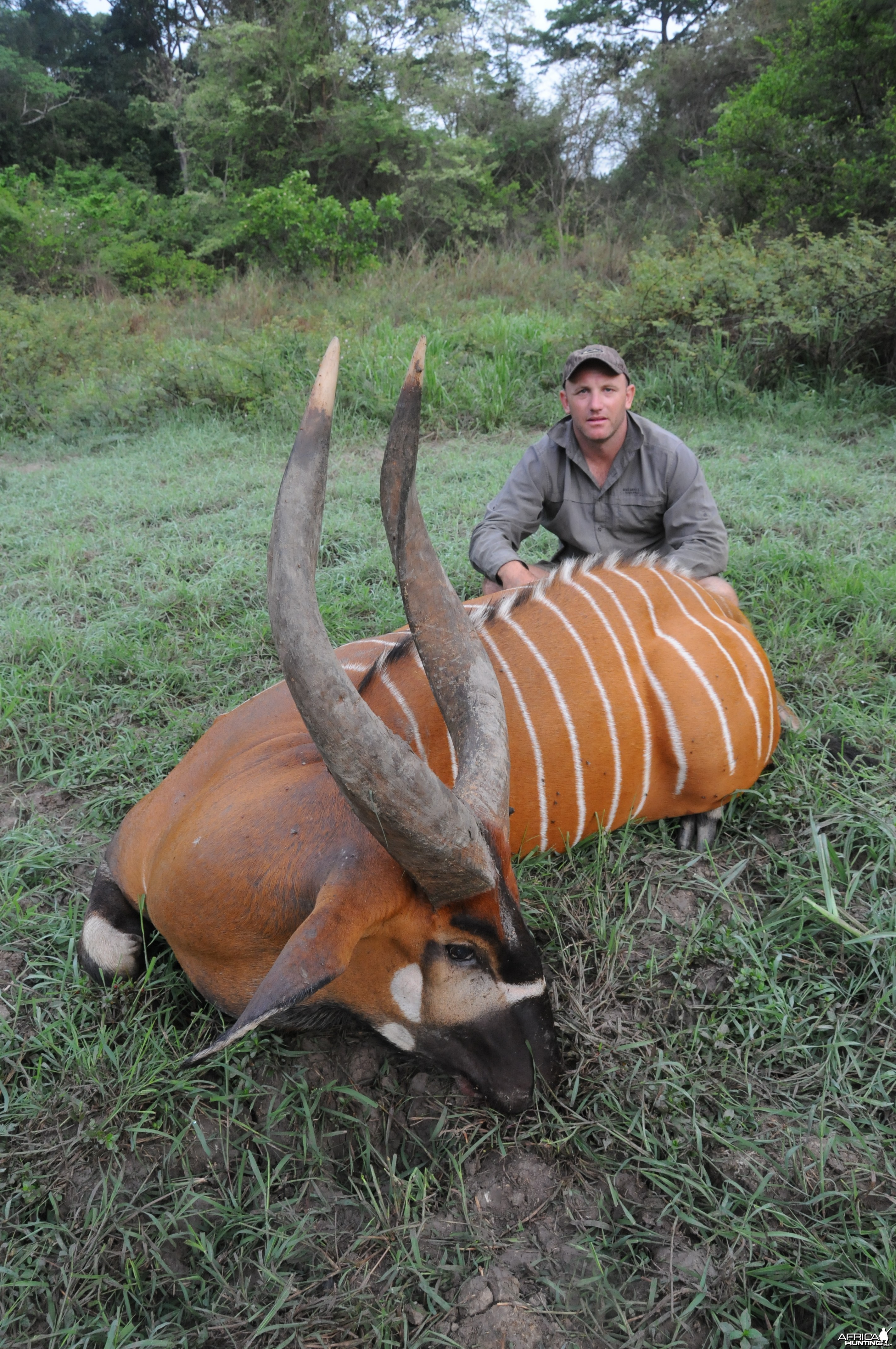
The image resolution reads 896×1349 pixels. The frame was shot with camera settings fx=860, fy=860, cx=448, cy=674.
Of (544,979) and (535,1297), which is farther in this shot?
(544,979)

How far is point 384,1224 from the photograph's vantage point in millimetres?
1649

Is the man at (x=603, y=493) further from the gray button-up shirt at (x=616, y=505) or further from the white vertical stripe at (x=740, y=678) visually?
the white vertical stripe at (x=740, y=678)

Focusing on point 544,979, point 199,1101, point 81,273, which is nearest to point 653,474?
point 544,979

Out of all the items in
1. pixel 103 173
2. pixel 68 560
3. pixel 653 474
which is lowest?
pixel 68 560

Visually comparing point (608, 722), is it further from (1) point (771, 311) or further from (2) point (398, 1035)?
(1) point (771, 311)

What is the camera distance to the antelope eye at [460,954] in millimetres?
1692

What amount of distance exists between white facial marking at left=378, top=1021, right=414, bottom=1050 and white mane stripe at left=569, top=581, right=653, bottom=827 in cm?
102

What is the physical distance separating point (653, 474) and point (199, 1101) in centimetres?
284

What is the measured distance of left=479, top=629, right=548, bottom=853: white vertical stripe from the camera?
7.32 ft

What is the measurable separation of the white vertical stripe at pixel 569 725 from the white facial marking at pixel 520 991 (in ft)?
2.30

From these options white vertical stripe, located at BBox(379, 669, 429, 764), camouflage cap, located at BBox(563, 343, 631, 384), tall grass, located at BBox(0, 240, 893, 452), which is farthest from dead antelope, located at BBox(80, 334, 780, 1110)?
tall grass, located at BBox(0, 240, 893, 452)

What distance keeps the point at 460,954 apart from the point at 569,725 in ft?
2.59

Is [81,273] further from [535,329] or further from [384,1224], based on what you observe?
[384,1224]

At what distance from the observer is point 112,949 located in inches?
83.1
